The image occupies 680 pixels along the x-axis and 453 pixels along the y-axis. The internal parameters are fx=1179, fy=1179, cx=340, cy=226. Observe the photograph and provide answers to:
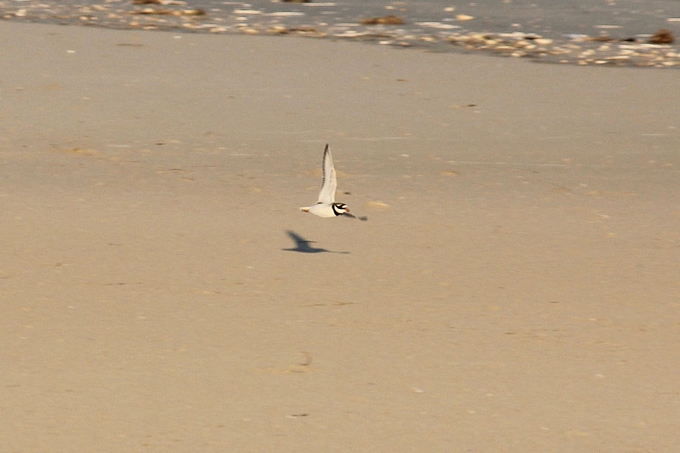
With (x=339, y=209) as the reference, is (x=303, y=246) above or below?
below

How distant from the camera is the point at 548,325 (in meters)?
5.21

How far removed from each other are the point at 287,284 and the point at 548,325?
1.25m

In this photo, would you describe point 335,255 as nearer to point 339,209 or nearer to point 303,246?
point 303,246

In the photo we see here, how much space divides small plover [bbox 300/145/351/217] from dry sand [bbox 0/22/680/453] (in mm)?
254

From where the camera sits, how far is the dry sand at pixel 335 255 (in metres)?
4.32

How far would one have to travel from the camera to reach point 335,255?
20.0 ft

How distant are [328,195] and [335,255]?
0.34 m

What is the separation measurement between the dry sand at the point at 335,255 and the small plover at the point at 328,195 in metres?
0.25

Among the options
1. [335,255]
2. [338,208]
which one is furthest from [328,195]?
[335,255]

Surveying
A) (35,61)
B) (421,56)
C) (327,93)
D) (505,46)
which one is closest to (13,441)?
(327,93)

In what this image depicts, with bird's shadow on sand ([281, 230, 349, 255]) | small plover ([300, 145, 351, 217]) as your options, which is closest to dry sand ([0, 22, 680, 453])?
bird's shadow on sand ([281, 230, 349, 255])

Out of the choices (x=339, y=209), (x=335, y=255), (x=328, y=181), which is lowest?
(x=335, y=255)

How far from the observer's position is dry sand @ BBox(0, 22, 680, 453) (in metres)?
4.32

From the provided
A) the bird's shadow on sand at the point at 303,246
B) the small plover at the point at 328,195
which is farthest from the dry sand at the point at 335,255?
the small plover at the point at 328,195
